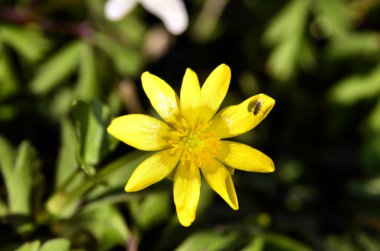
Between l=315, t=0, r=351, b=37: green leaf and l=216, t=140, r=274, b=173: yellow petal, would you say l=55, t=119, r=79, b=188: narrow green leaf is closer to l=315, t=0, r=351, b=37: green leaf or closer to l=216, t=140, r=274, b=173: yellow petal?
l=216, t=140, r=274, b=173: yellow petal

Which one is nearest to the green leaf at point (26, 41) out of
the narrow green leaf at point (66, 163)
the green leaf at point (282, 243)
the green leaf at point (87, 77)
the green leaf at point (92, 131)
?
the green leaf at point (87, 77)

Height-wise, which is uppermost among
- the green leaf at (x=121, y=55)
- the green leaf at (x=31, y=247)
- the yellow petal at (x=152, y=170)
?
the yellow petal at (x=152, y=170)

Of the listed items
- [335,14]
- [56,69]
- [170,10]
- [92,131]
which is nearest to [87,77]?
[56,69]

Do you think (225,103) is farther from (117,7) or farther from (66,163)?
(66,163)

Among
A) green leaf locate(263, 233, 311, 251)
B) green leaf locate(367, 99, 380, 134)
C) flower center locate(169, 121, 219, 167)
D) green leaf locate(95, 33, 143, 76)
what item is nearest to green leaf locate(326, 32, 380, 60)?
green leaf locate(367, 99, 380, 134)

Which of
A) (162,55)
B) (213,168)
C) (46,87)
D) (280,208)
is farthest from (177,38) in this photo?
(213,168)

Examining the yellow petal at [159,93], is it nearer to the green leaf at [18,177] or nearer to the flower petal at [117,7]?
the green leaf at [18,177]
